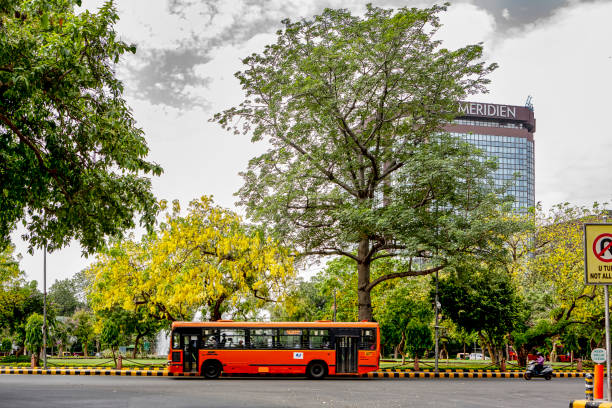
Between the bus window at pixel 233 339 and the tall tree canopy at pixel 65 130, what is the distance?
392 inches

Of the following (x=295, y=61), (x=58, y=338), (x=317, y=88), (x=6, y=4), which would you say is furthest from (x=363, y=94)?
(x=58, y=338)

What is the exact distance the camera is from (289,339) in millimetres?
22500

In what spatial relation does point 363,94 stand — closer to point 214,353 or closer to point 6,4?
point 214,353

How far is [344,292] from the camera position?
35.6 meters

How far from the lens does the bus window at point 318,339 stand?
22.6 meters

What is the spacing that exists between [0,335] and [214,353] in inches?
1269

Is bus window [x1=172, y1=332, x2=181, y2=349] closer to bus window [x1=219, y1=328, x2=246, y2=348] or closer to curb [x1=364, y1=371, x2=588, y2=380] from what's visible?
bus window [x1=219, y1=328, x2=246, y2=348]

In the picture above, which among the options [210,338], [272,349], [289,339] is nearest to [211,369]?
[210,338]

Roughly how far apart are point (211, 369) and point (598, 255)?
1627 centimetres

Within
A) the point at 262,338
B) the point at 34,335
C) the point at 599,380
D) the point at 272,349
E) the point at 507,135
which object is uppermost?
the point at 507,135

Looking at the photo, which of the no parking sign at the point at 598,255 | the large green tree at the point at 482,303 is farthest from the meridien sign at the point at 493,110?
the no parking sign at the point at 598,255

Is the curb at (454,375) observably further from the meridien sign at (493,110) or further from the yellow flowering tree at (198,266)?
the meridien sign at (493,110)

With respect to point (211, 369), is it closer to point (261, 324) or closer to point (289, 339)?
point (261, 324)

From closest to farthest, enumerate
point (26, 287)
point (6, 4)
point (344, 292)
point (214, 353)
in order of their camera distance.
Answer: point (6, 4)
point (214, 353)
point (344, 292)
point (26, 287)
